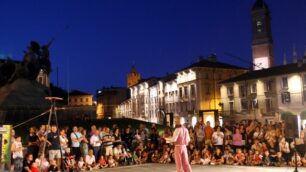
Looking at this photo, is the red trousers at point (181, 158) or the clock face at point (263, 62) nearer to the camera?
the red trousers at point (181, 158)

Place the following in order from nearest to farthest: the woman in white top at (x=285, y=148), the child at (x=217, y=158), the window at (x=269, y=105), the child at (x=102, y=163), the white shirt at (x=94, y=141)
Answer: the woman in white top at (x=285, y=148) < the child at (x=102, y=163) < the white shirt at (x=94, y=141) < the child at (x=217, y=158) < the window at (x=269, y=105)

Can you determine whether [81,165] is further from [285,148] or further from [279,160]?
[285,148]

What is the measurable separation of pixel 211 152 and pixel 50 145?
23.7 ft

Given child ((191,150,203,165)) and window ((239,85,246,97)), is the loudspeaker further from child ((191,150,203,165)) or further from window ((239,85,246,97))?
window ((239,85,246,97))

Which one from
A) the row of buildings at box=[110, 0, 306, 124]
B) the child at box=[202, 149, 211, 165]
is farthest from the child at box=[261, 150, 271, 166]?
the row of buildings at box=[110, 0, 306, 124]

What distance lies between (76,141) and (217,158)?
6.17 meters

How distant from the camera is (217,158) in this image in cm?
1659

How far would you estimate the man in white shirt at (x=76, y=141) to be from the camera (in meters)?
15.3

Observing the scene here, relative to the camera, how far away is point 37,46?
2897 centimetres

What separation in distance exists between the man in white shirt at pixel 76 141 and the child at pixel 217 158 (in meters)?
5.71

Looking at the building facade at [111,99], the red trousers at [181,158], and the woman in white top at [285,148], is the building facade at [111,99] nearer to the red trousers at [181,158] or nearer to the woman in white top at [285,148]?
the woman in white top at [285,148]

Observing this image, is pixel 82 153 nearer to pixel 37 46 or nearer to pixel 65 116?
pixel 37 46

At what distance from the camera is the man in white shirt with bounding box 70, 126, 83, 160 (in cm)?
1534

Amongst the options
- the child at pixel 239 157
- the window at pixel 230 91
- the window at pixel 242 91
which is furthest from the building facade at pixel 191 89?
the child at pixel 239 157
